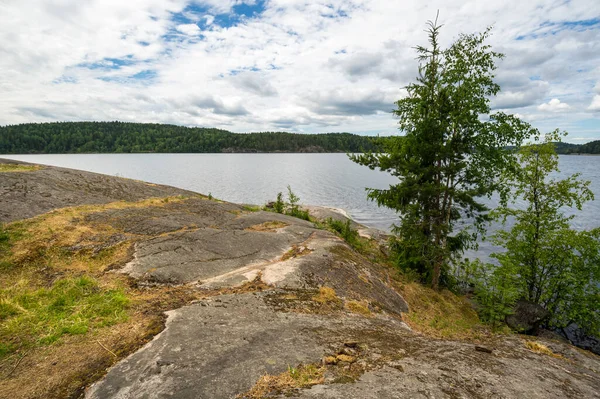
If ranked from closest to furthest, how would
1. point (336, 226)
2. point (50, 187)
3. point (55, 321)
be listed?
point (55, 321)
point (50, 187)
point (336, 226)

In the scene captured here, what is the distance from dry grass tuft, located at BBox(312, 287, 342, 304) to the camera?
911cm

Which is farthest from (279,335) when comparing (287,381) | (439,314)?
(439,314)

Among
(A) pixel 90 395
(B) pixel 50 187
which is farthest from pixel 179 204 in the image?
(A) pixel 90 395

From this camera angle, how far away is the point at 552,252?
15672mm

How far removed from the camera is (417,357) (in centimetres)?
591

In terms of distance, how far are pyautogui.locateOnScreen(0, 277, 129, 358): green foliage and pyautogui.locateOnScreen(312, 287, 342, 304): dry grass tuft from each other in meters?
4.98

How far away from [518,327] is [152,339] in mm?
16707

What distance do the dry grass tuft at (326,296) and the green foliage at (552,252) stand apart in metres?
9.41

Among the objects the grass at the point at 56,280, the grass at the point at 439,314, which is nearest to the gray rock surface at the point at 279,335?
the grass at the point at 56,280

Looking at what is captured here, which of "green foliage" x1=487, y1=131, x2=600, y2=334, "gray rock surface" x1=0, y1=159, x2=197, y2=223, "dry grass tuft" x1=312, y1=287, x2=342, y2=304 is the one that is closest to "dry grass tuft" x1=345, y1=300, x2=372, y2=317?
A: "dry grass tuft" x1=312, y1=287, x2=342, y2=304

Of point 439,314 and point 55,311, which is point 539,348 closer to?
point 439,314

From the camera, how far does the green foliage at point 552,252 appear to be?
15328 mm

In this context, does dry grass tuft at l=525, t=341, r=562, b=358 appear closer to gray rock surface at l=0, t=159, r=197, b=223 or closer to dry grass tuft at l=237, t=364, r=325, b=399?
dry grass tuft at l=237, t=364, r=325, b=399

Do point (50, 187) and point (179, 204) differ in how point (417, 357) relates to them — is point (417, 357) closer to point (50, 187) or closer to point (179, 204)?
point (179, 204)
